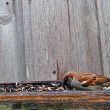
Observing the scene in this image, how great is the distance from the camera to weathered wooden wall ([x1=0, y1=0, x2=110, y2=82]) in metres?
2.41

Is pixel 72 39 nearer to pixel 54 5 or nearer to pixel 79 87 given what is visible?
pixel 54 5

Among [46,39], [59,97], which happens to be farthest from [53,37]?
[59,97]

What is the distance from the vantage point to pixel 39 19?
2.43 meters

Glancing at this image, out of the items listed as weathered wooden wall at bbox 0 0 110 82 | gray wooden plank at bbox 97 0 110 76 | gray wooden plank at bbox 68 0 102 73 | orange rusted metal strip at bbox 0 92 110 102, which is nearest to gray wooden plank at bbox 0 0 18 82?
weathered wooden wall at bbox 0 0 110 82

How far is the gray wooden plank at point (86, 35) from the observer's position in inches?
94.8

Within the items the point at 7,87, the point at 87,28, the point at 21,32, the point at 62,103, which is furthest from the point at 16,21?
the point at 62,103

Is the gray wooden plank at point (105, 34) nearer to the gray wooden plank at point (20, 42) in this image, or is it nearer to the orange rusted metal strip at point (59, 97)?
the gray wooden plank at point (20, 42)

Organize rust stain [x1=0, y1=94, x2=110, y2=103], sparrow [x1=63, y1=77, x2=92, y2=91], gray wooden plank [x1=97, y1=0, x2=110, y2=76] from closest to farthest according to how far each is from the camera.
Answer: rust stain [x1=0, y1=94, x2=110, y2=103] → sparrow [x1=63, y1=77, x2=92, y2=91] → gray wooden plank [x1=97, y1=0, x2=110, y2=76]

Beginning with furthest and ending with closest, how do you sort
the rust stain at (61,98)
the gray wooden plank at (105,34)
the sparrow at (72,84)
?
1. the gray wooden plank at (105,34)
2. the sparrow at (72,84)
3. the rust stain at (61,98)

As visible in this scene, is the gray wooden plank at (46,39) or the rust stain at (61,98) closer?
the rust stain at (61,98)

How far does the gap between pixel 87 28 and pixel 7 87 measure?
66 centimetres

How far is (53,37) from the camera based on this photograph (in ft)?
7.95

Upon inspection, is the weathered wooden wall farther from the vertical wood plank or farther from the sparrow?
the sparrow

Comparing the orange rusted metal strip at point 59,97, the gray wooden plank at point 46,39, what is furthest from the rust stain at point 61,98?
the gray wooden plank at point 46,39
